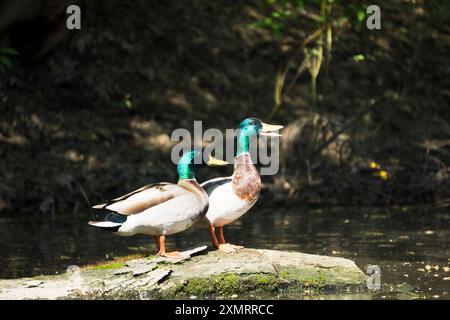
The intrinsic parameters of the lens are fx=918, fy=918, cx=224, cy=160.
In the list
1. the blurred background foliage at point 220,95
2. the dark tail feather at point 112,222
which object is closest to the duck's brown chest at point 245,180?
the dark tail feather at point 112,222

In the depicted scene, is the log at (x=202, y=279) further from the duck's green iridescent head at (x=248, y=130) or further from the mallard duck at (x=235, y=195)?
the duck's green iridescent head at (x=248, y=130)

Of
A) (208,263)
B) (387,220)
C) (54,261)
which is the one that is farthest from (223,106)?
(208,263)

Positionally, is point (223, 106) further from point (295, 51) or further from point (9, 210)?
point (9, 210)

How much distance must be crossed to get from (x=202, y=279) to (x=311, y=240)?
12.7 ft

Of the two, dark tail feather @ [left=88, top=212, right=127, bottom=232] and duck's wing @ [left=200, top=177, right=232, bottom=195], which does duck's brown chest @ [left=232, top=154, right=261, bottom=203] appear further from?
dark tail feather @ [left=88, top=212, right=127, bottom=232]

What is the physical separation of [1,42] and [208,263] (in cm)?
830

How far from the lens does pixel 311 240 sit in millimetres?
10969

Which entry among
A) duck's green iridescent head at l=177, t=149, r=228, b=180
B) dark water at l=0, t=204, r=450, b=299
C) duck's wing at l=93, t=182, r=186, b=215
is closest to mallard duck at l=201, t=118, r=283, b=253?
duck's green iridescent head at l=177, t=149, r=228, b=180

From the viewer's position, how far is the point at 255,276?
7.39 m

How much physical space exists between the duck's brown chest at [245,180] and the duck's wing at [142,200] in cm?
52

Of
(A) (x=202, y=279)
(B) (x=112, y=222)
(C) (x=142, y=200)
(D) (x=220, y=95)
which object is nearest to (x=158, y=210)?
(C) (x=142, y=200)

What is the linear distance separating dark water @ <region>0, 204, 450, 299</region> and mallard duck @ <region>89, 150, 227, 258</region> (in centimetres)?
150

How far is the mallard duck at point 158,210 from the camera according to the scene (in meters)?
7.46

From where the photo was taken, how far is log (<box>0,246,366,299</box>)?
7.12 meters
